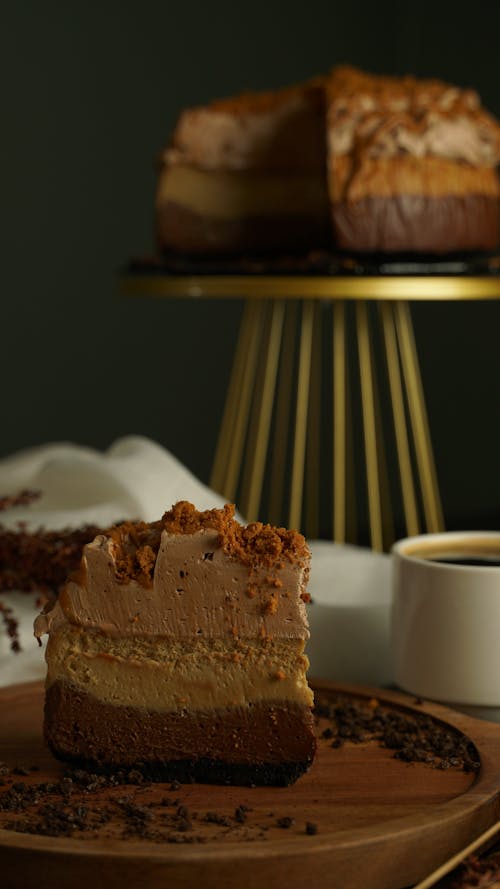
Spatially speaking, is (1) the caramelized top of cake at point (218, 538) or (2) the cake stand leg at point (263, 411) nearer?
(1) the caramelized top of cake at point (218, 538)

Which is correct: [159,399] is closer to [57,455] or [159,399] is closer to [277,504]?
[277,504]

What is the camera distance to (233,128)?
242cm

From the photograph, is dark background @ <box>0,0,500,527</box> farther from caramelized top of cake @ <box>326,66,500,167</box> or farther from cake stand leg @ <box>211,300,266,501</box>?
caramelized top of cake @ <box>326,66,500,167</box>

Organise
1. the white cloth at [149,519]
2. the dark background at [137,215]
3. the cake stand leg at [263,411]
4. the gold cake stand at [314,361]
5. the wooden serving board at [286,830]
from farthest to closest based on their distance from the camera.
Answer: the dark background at [137,215], the cake stand leg at [263,411], the gold cake stand at [314,361], the white cloth at [149,519], the wooden serving board at [286,830]

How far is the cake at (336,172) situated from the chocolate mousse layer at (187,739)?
1258 mm

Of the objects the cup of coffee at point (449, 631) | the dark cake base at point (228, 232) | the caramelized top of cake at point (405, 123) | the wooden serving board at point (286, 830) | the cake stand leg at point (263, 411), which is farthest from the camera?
the cake stand leg at point (263, 411)

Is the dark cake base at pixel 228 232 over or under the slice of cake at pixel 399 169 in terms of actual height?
under

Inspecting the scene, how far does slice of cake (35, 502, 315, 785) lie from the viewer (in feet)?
3.67

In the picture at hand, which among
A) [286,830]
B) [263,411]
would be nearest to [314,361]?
[263,411]

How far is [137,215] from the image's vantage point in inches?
187

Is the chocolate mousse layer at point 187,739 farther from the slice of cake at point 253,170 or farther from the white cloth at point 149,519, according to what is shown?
the slice of cake at point 253,170

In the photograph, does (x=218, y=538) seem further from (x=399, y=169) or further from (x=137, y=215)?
(x=137, y=215)

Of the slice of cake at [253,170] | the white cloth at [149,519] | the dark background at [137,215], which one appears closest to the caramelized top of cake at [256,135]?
the slice of cake at [253,170]

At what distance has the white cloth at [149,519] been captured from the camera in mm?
1527
